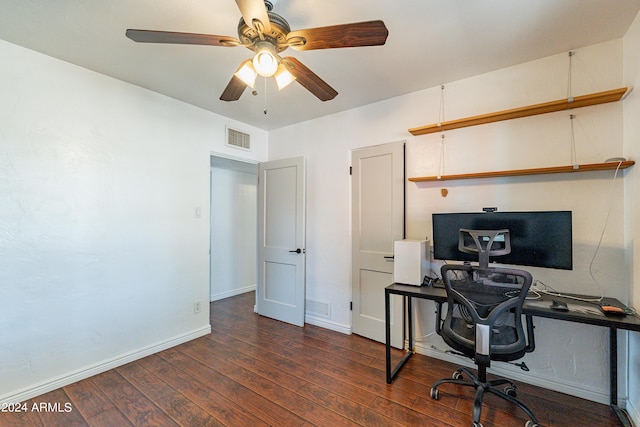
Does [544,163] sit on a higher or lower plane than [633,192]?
higher

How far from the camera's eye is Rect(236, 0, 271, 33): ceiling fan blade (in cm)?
116

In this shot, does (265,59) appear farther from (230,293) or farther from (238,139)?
(230,293)

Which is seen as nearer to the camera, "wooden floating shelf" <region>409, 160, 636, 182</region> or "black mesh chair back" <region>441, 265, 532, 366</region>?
"black mesh chair back" <region>441, 265, 532, 366</region>

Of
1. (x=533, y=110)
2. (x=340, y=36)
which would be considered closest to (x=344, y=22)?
(x=340, y=36)

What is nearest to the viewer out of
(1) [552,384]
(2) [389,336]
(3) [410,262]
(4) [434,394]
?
(4) [434,394]

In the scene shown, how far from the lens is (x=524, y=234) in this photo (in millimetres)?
1982

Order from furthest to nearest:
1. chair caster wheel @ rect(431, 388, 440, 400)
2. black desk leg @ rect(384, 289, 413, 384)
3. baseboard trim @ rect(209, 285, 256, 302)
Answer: baseboard trim @ rect(209, 285, 256, 302), black desk leg @ rect(384, 289, 413, 384), chair caster wheel @ rect(431, 388, 440, 400)

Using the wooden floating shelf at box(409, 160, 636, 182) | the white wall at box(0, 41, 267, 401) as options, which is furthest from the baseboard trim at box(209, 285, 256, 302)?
the wooden floating shelf at box(409, 160, 636, 182)

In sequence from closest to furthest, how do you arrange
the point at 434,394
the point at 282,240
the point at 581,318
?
1. the point at 581,318
2. the point at 434,394
3. the point at 282,240

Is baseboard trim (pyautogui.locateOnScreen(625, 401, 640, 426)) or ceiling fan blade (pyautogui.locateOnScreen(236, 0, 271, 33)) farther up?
ceiling fan blade (pyautogui.locateOnScreen(236, 0, 271, 33))

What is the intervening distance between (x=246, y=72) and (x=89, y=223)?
188cm

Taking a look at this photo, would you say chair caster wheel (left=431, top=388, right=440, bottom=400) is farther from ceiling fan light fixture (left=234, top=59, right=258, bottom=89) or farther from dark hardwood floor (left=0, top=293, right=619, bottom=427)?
ceiling fan light fixture (left=234, top=59, right=258, bottom=89)

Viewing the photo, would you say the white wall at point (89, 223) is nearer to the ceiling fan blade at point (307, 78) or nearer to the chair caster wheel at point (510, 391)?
the ceiling fan blade at point (307, 78)

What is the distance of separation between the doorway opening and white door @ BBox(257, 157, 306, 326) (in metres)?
0.71
